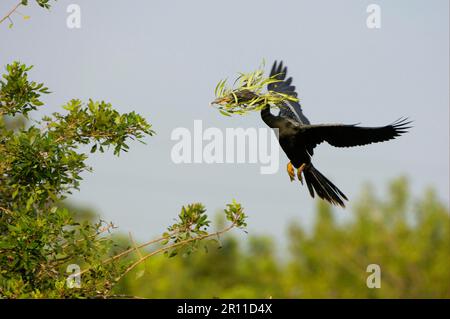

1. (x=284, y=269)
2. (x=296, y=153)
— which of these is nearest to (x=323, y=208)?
(x=284, y=269)

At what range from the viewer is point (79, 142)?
7.12 meters

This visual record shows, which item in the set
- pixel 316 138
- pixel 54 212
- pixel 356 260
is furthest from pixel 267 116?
pixel 356 260

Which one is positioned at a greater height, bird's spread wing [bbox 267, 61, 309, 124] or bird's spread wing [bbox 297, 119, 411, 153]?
bird's spread wing [bbox 267, 61, 309, 124]

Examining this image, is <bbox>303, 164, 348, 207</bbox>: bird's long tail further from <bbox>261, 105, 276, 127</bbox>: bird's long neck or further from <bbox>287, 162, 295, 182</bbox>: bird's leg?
<bbox>261, 105, 276, 127</bbox>: bird's long neck

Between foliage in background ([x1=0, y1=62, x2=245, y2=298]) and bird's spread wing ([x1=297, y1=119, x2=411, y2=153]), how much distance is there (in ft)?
4.19

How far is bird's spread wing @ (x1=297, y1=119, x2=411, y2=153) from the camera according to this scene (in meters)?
7.47

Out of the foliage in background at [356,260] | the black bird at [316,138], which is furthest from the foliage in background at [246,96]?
the foliage in background at [356,260]

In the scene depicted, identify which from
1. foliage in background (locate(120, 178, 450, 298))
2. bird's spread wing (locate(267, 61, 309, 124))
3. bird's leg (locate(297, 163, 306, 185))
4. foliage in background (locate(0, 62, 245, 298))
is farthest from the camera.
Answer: foliage in background (locate(120, 178, 450, 298))

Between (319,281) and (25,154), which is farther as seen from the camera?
(319,281)

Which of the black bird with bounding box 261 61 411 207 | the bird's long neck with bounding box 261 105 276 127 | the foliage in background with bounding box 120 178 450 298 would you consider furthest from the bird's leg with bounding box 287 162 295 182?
the foliage in background with bounding box 120 178 450 298

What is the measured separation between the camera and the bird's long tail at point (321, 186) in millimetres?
8125

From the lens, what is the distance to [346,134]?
25.0 ft
